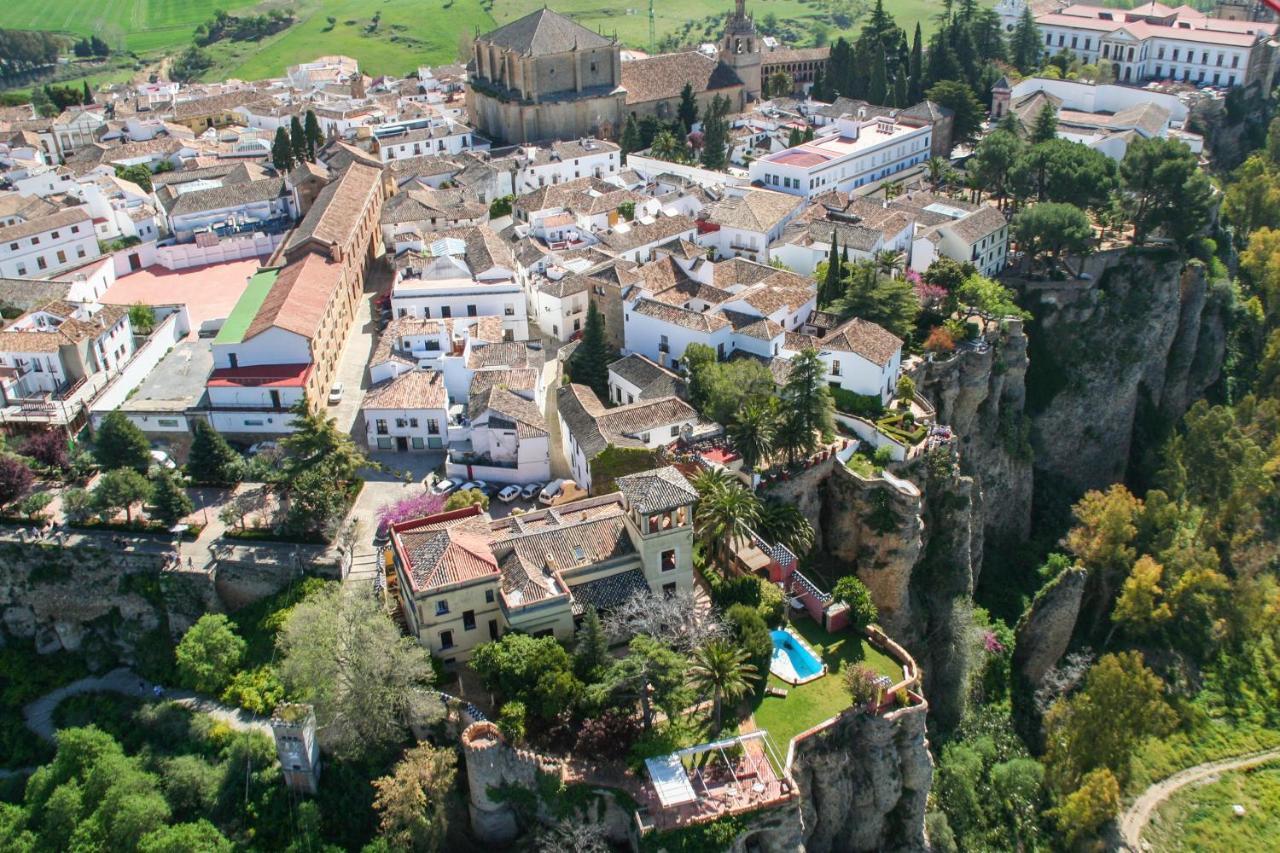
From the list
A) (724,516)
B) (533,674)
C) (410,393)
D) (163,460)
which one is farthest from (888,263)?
(163,460)

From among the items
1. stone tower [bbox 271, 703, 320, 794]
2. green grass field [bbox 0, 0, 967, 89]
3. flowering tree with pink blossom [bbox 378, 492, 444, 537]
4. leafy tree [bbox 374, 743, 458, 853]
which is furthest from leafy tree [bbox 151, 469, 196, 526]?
green grass field [bbox 0, 0, 967, 89]

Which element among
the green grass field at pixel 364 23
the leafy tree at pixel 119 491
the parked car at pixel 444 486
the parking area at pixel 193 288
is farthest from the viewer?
the green grass field at pixel 364 23

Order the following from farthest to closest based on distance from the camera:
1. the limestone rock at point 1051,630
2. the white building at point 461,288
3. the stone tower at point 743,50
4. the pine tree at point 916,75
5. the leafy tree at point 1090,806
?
the stone tower at point 743,50, the pine tree at point 916,75, the white building at point 461,288, the limestone rock at point 1051,630, the leafy tree at point 1090,806

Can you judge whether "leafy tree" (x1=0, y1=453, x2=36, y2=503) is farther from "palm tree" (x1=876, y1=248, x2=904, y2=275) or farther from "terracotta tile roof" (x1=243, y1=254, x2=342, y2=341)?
"palm tree" (x1=876, y1=248, x2=904, y2=275)

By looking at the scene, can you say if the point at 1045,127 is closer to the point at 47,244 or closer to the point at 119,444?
the point at 119,444

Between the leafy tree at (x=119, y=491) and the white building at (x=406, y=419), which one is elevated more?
the leafy tree at (x=119, y=491)

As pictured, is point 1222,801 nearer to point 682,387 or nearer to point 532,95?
point 682,387

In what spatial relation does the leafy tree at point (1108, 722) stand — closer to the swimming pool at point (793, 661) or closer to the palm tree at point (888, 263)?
the swimming pool at point (793, 661)

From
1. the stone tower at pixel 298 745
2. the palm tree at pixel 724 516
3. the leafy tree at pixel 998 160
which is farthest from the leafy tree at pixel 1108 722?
the leafy tree at pixel 998 160
